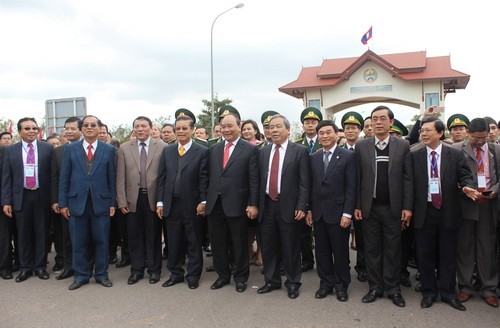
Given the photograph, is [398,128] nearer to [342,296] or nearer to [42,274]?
[342,296]

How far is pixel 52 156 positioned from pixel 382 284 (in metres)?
4.51

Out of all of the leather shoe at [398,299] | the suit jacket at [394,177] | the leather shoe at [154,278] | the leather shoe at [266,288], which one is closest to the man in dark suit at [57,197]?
the leather shoe at [154,278]

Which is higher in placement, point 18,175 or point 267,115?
point 267,115

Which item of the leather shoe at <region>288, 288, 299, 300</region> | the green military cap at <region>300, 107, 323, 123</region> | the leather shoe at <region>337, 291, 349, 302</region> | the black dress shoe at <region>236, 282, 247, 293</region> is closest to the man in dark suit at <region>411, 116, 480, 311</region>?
the leather shoe at <region>337, 291, 349, 302</region>

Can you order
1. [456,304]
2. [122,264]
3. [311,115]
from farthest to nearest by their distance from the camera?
[122,264]
[311,115]
[456,304]

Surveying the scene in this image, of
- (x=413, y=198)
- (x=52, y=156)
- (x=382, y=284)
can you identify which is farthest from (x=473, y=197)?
(x=52, y=156)

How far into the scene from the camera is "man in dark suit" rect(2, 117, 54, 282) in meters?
5.04

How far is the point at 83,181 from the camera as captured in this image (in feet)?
15.5

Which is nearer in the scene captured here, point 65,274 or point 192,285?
point 192,285

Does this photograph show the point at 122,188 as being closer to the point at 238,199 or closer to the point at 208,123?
the point at 238,199

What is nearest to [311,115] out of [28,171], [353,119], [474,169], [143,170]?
[353,119]

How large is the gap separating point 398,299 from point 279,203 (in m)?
1.57

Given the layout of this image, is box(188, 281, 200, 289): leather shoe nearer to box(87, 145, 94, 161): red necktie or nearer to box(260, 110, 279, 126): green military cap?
box(87, 145, 94, 161): red necktie

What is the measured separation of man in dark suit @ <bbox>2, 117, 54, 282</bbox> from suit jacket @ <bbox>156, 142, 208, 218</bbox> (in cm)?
177
